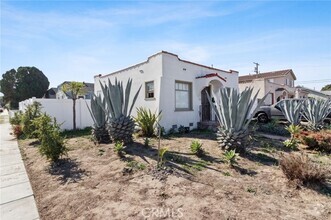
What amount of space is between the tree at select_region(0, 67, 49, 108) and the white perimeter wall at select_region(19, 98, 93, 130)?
28.6 meters

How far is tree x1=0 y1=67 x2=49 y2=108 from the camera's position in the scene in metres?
38.4

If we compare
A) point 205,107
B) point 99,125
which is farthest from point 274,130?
point 99,125

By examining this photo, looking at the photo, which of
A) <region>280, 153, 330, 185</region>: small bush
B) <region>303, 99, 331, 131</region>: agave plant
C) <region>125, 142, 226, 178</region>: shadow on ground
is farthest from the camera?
<region>303, 99, 331, 131</region>: agave plant

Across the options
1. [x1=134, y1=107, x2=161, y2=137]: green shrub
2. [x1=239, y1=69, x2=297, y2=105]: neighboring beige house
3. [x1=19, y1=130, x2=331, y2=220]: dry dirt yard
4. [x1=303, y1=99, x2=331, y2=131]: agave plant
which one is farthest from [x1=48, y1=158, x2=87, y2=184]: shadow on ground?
[x1=239, y1=69, x2=297, y2=105]: neighboring beige house

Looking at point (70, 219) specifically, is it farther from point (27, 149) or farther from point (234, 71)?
point (234, 71)

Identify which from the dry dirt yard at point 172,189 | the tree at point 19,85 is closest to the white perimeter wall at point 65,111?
the dry dirt yard at point 172,189

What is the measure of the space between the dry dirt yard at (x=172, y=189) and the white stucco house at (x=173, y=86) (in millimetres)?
4370

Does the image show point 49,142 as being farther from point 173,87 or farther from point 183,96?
point 183,96

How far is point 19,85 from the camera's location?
38.6 metres

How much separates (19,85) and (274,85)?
41055 millimetres

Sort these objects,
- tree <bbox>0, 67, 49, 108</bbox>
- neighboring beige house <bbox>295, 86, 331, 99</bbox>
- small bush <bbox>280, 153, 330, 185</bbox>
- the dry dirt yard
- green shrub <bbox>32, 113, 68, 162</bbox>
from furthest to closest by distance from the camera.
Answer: tree <bbox>0, 67, 49, 108</bbox>
neighboring beige house <bbox>295, 86, 331, 99</bbox>
green shrub <bbox>32, 113, 68, 162</bbox>
small bush <bbox>280, 153, 330, 185</bbox>
the dry dirt yard

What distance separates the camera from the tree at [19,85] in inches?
1512

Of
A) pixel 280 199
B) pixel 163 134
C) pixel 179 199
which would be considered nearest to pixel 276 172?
pixel 280 199

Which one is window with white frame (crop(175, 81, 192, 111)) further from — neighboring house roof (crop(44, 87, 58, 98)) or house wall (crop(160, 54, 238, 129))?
neighboring house roof (crop(44, 87, 58, 98))
